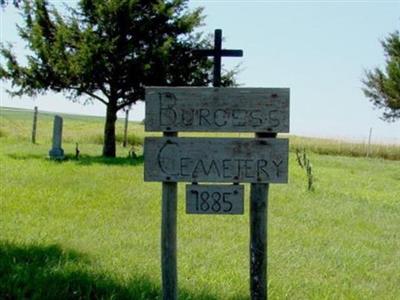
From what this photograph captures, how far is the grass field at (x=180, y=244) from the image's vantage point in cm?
475

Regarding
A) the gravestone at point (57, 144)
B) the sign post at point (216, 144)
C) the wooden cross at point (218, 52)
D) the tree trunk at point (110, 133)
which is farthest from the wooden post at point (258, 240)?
the tree trunk at point (110, 133)

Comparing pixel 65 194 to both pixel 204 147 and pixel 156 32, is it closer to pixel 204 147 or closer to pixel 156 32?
pixel 204 147

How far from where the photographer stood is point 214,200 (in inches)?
155

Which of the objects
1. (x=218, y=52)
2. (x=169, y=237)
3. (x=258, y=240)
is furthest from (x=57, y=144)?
(x=258, y=240)

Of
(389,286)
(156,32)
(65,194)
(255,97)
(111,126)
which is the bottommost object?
(389,286)

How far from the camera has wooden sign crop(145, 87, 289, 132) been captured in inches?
153

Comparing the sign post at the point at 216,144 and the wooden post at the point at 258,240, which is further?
the wooden post at the point at 258,240

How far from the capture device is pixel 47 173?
12734 millimetres

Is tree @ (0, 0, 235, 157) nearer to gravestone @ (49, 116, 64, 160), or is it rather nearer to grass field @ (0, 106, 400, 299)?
gravestone @ (49, 116, 64, 160)

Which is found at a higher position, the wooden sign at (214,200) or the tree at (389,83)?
the tree at (389,83)

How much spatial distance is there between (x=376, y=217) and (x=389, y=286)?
4.40 meters

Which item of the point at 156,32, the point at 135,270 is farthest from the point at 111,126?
the point at 135,270

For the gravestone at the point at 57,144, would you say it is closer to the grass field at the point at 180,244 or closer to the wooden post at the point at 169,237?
the grass field at the point at 180,244

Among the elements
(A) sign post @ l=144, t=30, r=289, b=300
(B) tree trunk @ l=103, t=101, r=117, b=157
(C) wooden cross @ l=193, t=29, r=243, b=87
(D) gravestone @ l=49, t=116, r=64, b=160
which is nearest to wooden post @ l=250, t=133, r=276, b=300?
(A) sign post @ l=144, t=30, r=289, b=300
